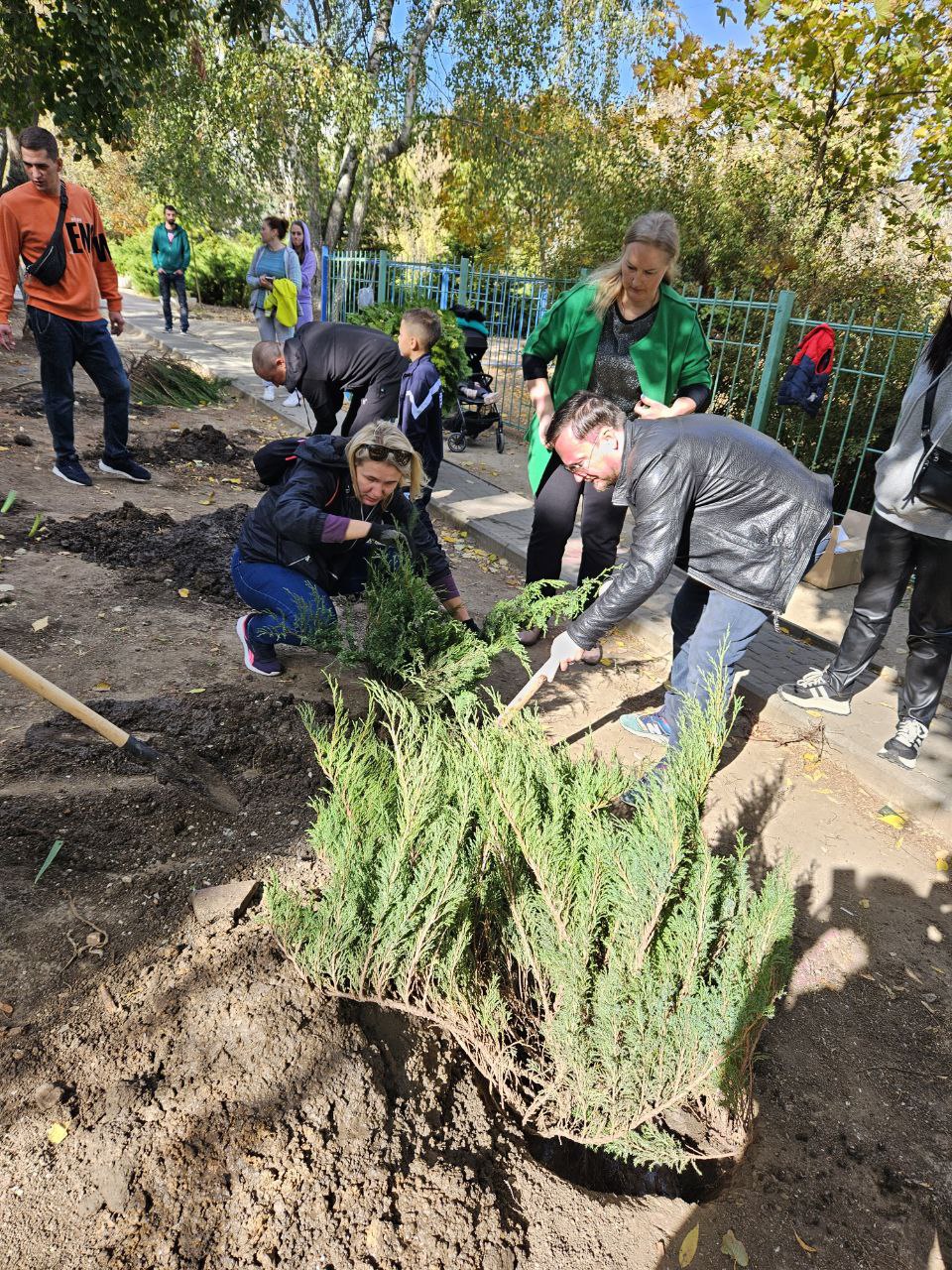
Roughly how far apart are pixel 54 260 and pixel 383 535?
3.59m

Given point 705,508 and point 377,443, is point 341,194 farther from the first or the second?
point 705,508

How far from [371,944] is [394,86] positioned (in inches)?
654

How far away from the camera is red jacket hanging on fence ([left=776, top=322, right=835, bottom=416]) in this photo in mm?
6121

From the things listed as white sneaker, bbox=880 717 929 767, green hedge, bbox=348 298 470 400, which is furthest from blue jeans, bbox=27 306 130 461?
white sneaker, bbox=880 717 929 767

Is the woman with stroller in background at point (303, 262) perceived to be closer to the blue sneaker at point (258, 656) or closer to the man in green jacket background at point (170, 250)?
the man in green jacket background at point (170, 250)

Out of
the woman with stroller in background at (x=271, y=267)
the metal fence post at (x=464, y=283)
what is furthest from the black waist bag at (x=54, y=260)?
the metal fence post at (x=464, y=283)

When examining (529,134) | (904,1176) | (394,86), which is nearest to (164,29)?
(394,86)

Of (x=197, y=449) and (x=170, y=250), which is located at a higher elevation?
(x=170, y=250)

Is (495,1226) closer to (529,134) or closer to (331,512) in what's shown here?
(331,512)

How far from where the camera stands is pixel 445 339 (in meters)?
7.18

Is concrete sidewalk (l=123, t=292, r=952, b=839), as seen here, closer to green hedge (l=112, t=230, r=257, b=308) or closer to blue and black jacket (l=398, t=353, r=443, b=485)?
blue and black jacket (l=398, t=353, r=443, b=485)

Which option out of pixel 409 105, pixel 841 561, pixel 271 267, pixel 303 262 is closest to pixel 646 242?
pixel 841 561

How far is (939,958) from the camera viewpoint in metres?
2.46

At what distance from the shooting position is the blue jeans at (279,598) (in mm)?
3078
